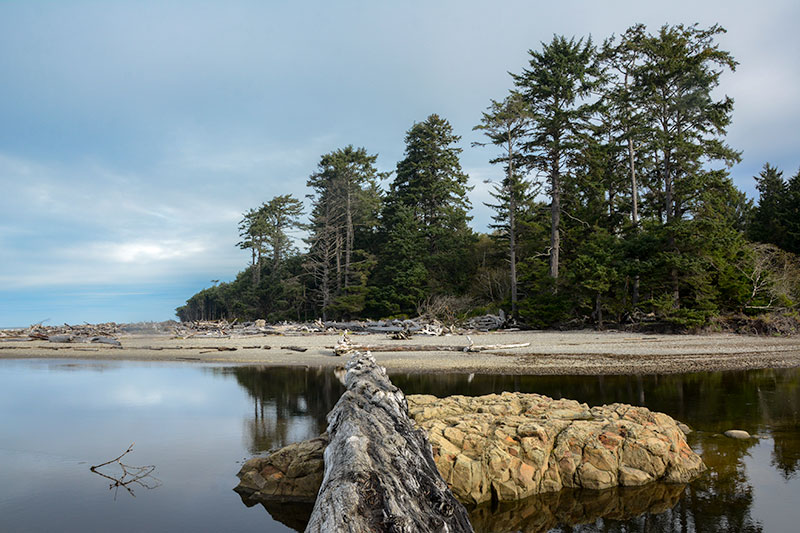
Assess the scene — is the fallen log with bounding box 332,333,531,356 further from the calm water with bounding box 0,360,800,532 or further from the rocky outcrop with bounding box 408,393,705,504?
the rocky outcrop with bounding box 408,393,705,504

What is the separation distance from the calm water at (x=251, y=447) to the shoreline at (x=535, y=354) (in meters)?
1.36

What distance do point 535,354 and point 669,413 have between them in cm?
788

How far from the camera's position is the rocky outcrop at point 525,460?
5027mm

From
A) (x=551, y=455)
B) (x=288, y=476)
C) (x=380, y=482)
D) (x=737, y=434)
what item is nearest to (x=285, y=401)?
(x=288, y=476)

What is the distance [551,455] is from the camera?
541cm

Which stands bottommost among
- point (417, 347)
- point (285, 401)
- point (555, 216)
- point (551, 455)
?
point (285, 401)

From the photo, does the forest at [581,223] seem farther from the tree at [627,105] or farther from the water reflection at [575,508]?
the water reflection at [575,508]

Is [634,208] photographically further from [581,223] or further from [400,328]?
[400,328]

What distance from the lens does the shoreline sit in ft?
44.0

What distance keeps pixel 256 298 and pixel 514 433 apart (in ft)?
142

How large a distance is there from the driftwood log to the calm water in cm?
113

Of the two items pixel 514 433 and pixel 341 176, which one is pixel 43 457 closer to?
pixel 514 433

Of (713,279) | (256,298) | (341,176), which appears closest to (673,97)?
(713,279)

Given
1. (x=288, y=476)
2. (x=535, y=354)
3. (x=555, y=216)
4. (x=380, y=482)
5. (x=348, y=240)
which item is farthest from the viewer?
(x=348, y=240)
